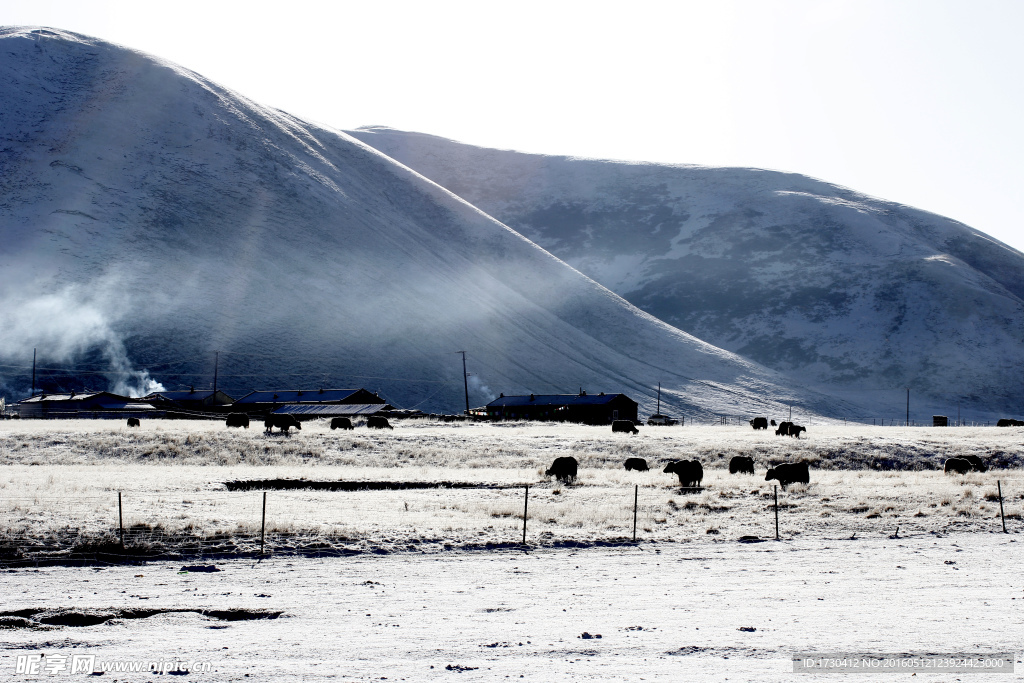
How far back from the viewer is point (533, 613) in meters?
13.0

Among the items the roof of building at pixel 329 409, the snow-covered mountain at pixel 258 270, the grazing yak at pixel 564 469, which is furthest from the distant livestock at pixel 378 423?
the snow-covered mountain at pixel 258 270

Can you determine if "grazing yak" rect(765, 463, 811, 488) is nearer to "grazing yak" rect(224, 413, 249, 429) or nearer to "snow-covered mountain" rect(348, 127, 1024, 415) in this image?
"grazing yak" rect(224, 413, 249, 429)

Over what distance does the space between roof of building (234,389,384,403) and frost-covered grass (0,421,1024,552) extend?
25037mm

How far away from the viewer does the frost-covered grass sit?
20875 millimetres

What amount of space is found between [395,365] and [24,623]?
91200mm

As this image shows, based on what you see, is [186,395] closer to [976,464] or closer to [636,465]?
[636,465]

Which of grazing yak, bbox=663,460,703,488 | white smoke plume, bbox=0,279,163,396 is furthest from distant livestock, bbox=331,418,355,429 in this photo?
white smoke plume, bbox=0,279,163,396

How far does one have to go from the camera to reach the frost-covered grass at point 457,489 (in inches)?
822

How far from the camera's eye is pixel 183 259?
362ft

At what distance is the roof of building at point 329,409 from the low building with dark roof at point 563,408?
38.4 feet

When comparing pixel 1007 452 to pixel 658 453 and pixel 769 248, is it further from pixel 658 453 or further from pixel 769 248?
pixel 769 248

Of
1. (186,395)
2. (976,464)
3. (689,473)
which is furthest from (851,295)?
(689,473)

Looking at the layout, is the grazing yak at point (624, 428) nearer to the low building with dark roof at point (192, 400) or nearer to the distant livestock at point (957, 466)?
the distant livestock at point (957, 466)

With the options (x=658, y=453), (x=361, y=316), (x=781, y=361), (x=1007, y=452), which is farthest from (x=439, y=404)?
(x=781, y=361)
